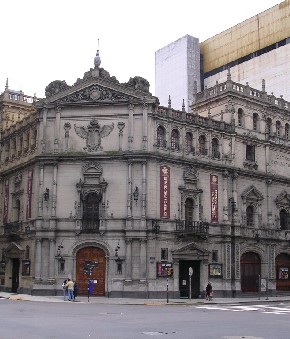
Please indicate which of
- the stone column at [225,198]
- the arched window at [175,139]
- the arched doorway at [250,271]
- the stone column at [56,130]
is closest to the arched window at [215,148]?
the stone column at [225,198]

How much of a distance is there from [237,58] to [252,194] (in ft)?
114

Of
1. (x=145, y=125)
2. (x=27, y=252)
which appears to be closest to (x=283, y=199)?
(x=145, y=125)

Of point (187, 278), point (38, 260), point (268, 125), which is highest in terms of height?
point (268, 125)

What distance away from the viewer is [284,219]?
56.8 metres

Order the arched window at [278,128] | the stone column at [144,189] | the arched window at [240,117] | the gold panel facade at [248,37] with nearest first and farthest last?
the stone column at [144,189], the arched window at [240,117], the arched window at [278,128], the gold panel facade at [248,37]

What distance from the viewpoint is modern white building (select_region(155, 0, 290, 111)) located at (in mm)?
76812

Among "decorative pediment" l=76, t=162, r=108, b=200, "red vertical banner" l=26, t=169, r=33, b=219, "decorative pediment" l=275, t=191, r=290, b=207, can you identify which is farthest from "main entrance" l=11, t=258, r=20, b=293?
"decorative pediment" l=275, t=191, r=290, b=207

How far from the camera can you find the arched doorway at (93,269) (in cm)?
4531

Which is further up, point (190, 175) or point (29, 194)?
point (190, 175)

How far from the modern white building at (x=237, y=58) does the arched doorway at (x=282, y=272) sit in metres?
27.8

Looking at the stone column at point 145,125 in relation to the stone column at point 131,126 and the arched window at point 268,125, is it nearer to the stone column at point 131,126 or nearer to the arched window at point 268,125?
the stone column at point 131,126

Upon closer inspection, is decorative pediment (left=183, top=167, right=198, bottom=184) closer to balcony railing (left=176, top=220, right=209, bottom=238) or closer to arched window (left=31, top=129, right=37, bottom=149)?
balcony railing (left=176, top=220, right=209, bottom=238)

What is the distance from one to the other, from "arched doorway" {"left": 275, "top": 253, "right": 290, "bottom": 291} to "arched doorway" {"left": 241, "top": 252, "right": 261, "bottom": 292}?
2796 millimetres

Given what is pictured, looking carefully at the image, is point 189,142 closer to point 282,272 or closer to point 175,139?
point 175,139
